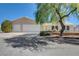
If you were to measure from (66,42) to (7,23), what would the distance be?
46.3 inches

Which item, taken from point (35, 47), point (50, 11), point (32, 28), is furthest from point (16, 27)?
point (50, 11)

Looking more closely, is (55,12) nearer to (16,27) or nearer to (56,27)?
(56,27)

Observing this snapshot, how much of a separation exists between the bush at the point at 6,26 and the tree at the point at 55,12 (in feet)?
1.76

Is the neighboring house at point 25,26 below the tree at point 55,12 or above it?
below

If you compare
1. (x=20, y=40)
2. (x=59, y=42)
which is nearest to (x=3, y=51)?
→ (x=20, y=40)

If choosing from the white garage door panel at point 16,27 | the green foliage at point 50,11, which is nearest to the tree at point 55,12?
the green foliage at point 50,11

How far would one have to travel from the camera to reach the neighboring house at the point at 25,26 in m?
9.79

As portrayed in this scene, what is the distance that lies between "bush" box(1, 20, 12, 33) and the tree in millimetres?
537

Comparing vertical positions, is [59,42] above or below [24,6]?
below

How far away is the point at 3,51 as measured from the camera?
32.0 feet

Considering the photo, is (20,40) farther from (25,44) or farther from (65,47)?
(65,47)

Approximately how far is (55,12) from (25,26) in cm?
63

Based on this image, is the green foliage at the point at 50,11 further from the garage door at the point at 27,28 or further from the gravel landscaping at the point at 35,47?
the gravel landscaping at the point at 35,47

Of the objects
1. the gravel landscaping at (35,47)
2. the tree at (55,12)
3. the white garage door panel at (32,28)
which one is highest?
the tree at (55,12)
